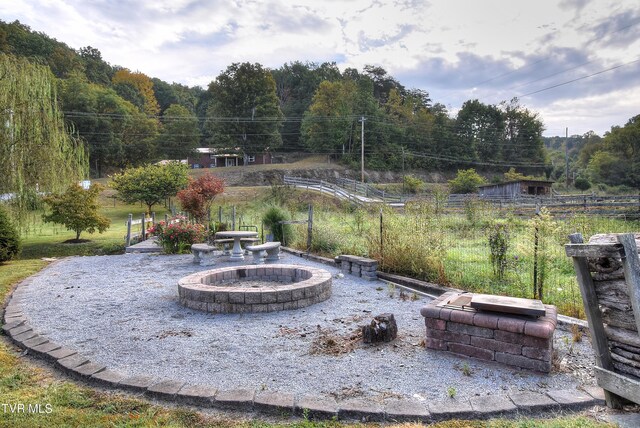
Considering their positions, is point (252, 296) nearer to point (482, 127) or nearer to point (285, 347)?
point (285, 347)

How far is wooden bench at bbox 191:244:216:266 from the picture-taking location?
974 cm

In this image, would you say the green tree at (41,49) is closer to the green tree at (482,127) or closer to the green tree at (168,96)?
the green tree at (168,96)

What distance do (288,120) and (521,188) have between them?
3338 centimetres

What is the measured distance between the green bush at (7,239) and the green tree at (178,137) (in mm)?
39372

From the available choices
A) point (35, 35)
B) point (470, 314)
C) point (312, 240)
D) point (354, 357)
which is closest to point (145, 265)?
point (312, 240)

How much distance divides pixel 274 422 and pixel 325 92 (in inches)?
2109

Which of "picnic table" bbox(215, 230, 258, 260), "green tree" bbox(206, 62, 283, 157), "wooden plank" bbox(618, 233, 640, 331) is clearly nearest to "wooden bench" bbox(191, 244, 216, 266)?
"picnic table" bbox(215, 230, 258, 260)

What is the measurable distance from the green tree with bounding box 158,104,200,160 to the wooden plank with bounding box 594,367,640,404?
4972 cm

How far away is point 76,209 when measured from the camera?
15.1m

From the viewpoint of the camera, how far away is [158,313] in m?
5.79

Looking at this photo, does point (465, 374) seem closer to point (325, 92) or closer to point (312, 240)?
point (312, 240)

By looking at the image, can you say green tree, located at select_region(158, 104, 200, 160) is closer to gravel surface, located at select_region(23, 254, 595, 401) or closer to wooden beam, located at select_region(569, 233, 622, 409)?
gravel surface, located at select_region(23, 254, 595, 401)

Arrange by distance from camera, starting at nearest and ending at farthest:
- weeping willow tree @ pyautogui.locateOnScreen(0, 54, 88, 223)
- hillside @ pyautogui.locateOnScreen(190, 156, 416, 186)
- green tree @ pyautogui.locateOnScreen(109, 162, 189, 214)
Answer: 1. weeping willow tree @ pyautogui.locateOnScreen(0, 54, 88, 223)
2. green tree @ pyautogui.locateOnScreen(109, 162, 189, 214)
3. hillside @ pyautogui.locateOnScreen(190, 156, 416, 186)

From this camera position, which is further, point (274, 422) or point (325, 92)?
point (325, 92)
